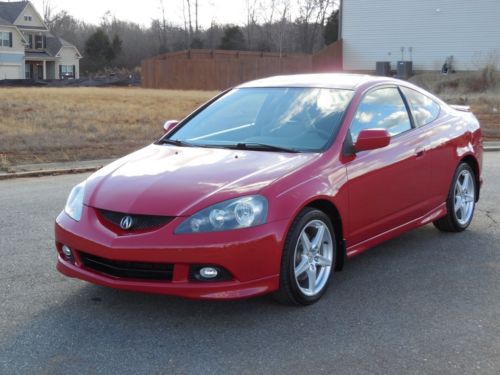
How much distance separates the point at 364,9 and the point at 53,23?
6788 centimetres

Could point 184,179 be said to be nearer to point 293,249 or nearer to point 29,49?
point 293,249

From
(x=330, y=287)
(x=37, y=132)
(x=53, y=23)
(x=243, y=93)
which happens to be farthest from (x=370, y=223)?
(x=53, y=23)

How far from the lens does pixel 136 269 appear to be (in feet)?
13.4

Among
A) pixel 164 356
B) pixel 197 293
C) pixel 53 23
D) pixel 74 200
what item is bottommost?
pixel 164 356

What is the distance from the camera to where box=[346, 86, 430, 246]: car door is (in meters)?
4.95

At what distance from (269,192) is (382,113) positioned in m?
1.83

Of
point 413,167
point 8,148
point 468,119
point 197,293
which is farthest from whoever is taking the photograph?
point 8,148

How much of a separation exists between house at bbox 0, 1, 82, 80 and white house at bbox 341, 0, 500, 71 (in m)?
33.7

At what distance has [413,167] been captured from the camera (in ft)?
18.3

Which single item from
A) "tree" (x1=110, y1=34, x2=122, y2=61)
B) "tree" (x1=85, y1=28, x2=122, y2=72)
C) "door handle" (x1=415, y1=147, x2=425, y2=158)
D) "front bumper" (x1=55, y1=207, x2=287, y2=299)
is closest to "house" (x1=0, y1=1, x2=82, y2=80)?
"tree" (x1=85, y1=28, x2=122, y2=72)

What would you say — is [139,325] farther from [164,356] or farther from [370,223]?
[370,223]

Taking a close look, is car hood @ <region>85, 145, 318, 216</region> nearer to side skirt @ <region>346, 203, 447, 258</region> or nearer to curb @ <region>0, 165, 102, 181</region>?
side skirt @ <region>346, 203, 447, 258</region>

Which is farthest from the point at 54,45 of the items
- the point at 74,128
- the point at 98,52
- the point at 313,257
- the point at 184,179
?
the point at 313,257

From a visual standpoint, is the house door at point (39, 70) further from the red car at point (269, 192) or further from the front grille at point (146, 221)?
the front grille at point (146, 221)
